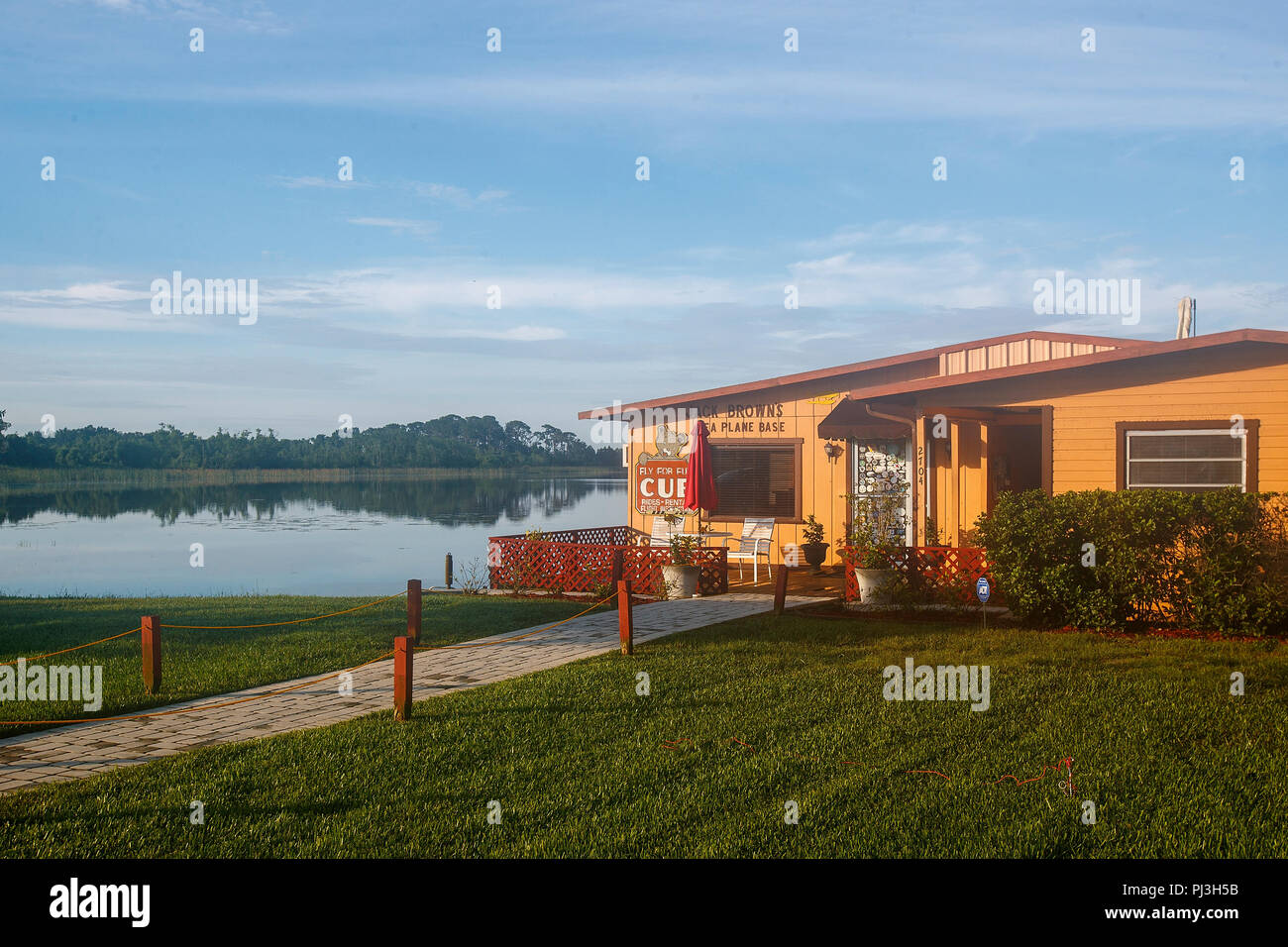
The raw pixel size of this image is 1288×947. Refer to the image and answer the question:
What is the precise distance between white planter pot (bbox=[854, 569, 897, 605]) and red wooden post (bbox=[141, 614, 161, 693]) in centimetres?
831

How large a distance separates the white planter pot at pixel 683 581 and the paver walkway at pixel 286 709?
2230mm

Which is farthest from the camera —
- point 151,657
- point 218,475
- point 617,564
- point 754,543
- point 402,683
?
point 218,475

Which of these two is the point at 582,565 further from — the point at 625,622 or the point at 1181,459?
the point at 1181,459

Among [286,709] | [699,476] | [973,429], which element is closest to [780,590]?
[973,429]

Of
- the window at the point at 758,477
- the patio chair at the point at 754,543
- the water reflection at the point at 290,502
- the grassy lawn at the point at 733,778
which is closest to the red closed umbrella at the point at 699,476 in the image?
the patio chair at the point at 754,543

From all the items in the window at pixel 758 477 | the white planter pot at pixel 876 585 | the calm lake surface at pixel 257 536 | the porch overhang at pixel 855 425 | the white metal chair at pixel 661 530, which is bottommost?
the calm lake surface at pixel 257 536

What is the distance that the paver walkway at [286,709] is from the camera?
650 cm

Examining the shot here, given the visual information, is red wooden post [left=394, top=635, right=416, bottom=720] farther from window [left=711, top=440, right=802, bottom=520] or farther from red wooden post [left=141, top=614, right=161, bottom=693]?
window [left=711, top=440, right=802, bottom=520]

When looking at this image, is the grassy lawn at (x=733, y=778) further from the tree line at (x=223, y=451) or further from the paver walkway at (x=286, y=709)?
the tree line at (x=223, y=451)

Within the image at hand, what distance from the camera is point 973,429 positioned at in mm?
14289

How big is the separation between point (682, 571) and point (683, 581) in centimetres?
16

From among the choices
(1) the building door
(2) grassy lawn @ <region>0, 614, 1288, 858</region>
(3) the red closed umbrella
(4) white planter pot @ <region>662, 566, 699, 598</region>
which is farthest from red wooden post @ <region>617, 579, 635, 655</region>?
(1) the building door

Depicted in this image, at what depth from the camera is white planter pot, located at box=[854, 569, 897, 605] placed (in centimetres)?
1282
